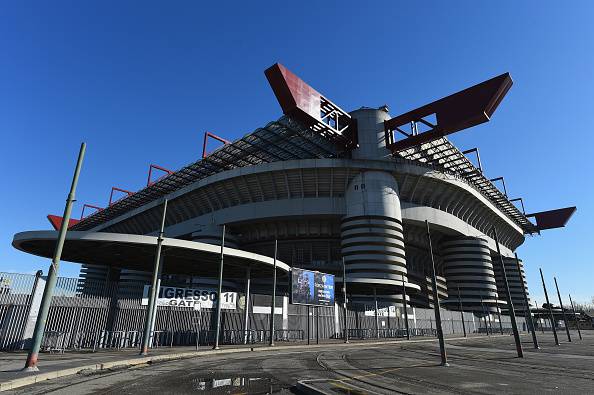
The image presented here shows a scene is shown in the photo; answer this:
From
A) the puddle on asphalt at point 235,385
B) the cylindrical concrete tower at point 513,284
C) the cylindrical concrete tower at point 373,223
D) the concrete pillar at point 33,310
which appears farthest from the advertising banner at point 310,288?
the cylindrical concrete tower at point 513,284

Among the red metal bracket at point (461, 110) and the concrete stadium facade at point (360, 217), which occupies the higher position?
the red metal bracket at point (461, 110)

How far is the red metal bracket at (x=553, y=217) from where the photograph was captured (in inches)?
3851

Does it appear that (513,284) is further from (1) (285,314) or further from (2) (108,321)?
(2) (108,321)

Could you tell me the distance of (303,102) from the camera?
47.5 m

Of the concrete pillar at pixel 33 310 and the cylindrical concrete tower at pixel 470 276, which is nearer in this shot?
the concrete pillar at pixel 33 310

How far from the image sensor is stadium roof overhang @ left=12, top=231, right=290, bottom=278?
23.6 meters

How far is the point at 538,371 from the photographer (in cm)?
1282

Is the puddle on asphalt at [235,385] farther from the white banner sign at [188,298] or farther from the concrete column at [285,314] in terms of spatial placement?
the concrete column at [285,314]

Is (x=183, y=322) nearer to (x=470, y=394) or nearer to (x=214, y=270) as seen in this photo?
(x=214, y=270)

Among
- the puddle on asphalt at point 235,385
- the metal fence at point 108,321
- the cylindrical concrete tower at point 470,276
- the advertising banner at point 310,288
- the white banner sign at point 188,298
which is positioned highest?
the cylindrical concrete tower at point 470,276

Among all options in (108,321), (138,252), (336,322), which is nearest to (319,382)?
(108,321)

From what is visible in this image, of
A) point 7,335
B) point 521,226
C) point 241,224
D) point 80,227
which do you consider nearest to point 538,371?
point 7,335

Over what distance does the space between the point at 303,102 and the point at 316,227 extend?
24.9m

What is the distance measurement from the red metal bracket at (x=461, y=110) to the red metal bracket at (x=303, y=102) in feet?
36.9
